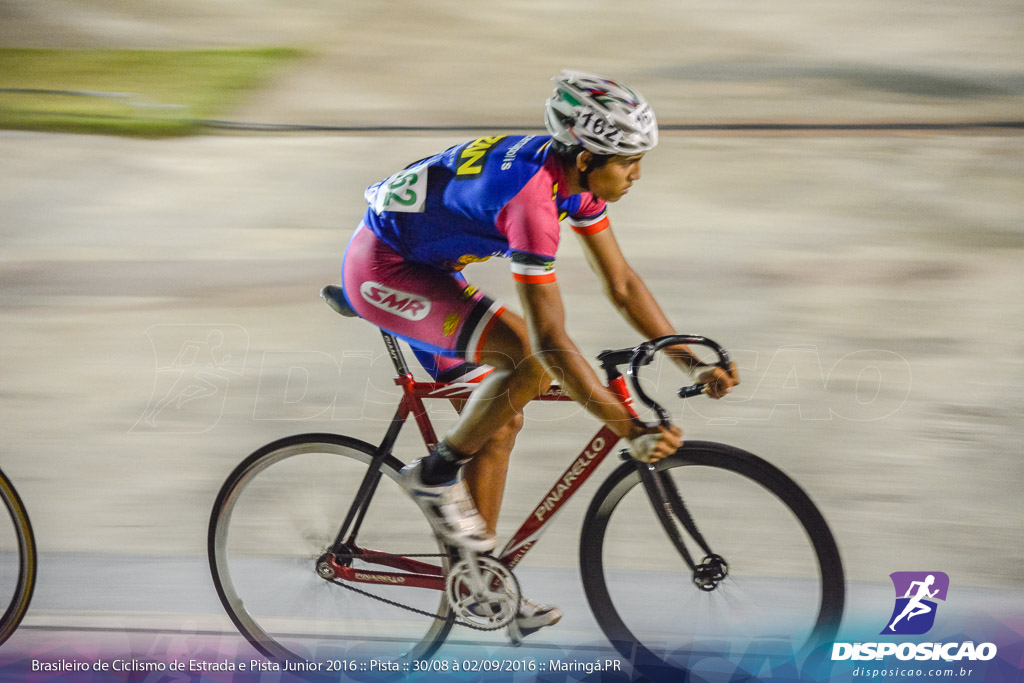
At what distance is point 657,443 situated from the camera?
2.12 m

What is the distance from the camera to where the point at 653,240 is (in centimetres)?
477

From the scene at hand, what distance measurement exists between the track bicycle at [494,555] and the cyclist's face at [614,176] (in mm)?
356

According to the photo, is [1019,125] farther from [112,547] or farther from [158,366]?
[112,547]

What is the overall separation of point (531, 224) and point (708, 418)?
73.2 inches

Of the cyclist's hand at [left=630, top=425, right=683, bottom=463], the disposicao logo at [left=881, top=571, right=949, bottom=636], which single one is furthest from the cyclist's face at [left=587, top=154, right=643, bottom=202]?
the disposicao logo at [left=881, top=571, right=949, bottom=636]

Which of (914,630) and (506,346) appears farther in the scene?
(914,630)

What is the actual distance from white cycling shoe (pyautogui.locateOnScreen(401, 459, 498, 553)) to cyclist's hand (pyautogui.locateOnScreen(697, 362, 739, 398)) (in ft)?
2.10

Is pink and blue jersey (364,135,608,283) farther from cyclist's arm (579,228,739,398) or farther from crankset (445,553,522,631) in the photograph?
crankset (445,553,522,631)

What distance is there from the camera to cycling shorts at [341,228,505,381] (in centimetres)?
234

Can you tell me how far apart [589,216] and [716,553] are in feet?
2.79

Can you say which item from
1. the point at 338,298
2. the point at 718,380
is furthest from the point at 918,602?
the point at 338,298

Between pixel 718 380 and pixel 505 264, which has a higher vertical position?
pixel 718 380

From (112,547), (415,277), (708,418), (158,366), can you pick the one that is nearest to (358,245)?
(415,277)

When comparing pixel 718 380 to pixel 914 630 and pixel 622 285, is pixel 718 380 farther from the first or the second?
pixel 914 630
